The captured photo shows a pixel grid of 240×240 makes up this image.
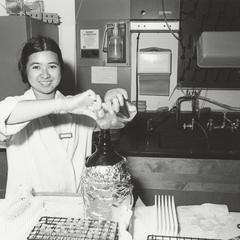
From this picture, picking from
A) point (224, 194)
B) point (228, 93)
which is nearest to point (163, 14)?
point (228, 93)

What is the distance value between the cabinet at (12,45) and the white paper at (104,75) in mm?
690

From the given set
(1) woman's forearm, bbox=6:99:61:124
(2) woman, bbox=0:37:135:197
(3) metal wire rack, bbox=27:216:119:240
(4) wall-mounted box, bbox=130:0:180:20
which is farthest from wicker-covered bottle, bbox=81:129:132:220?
(4) wall-mounted box, bbox=130:0:180:20

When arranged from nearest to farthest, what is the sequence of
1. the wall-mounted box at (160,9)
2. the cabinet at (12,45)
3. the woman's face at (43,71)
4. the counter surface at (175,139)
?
the woman's face at (43,71) → the counter surface at (175,139) → the cabinet at (12,45) → the wall-mounted box at (160,9)

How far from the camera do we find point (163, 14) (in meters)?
2.77

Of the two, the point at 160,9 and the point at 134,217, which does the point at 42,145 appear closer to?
the point at 134,217

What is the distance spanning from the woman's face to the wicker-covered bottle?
2.37 ft

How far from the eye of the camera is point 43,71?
1620mm

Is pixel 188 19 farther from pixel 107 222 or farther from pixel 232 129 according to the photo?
pixel 107 222

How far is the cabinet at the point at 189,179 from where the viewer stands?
2195 millimetres

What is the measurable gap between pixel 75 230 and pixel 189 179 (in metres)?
1.50

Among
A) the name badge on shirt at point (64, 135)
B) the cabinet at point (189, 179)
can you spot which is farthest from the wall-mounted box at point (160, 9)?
the name badge on shirt at point (64, 135)

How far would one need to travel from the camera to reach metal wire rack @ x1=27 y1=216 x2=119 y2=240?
0.86 meters

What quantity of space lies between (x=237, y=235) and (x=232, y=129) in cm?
180

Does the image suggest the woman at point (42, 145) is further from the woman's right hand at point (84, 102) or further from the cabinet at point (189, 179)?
the cabinet at point (189, 179)
